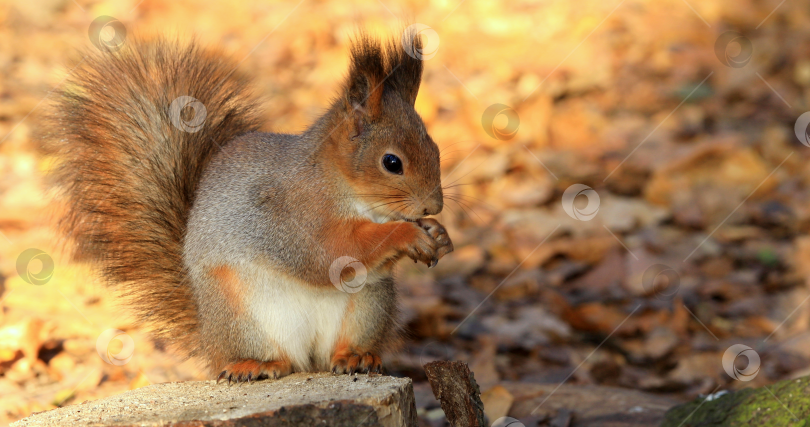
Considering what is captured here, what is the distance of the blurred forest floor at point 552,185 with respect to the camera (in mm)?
3059

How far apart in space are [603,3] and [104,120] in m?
5.72

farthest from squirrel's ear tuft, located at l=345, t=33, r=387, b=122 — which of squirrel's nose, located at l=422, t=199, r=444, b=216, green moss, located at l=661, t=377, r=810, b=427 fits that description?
green moss, located at l=661, t=377, r=810, b=427

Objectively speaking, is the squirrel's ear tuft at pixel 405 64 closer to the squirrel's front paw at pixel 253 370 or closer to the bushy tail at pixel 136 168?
the bushy tail at pixel 136 168

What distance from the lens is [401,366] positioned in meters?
3.13

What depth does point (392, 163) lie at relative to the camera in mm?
2059

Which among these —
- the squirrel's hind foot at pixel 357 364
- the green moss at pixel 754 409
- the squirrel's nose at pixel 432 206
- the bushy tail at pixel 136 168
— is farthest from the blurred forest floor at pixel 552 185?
the squirrel's nose at pixel 432 206

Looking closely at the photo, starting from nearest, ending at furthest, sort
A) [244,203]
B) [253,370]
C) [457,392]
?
[457,392]
[253,370]
[244,203]

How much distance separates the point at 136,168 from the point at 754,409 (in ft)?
6.50

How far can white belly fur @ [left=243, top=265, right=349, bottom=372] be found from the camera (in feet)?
6.93

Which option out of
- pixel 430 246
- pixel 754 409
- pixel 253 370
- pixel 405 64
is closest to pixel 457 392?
pixel 430 246

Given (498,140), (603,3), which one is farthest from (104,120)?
(603,3)

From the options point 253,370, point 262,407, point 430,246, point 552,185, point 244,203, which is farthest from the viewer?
point 552,185

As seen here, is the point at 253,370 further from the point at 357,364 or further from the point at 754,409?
the point at 754,409

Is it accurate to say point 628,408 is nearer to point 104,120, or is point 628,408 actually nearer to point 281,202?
point 281,202
